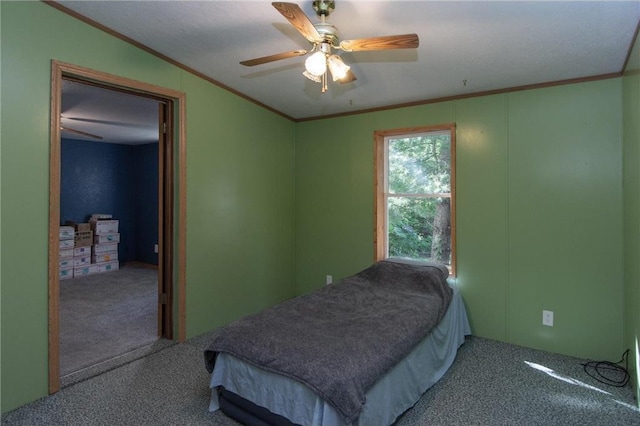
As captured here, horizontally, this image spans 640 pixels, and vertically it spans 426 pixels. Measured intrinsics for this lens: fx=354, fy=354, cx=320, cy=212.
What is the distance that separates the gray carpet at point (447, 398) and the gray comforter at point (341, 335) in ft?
1.30

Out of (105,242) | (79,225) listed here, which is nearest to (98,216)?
(79,225)

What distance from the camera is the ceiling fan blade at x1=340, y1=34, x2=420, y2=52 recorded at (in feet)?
5.90

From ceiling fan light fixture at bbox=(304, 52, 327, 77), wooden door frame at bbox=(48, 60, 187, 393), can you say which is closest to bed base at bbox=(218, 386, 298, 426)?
wooden door frame at bbox=(48, 60, 187, 393)

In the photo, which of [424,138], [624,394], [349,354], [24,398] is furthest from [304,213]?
[624,394]

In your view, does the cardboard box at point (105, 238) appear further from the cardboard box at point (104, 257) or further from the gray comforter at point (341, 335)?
the gray comforter at point (341, 335)

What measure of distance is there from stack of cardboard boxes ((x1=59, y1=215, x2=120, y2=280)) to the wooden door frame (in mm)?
3383

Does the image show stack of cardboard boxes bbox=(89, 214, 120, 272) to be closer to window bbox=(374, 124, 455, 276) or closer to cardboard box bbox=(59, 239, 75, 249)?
cardboard box bbox=(59, 239, 75, 249)

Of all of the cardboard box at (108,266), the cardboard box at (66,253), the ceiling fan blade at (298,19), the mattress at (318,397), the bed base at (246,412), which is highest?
the ceiling fan blade at (298,19)

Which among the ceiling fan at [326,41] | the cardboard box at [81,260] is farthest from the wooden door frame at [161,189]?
the cardboard box at [81,260]

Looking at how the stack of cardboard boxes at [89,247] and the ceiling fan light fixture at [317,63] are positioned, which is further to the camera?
the stack of cardboard boxes at [89,247]

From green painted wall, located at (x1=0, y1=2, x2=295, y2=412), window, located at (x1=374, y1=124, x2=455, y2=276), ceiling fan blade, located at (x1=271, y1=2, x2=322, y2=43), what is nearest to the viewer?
ceiling fan blade, located at (x1=271, y1=2, x2=322, y2=43)

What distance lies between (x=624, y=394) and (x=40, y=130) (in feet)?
14.0

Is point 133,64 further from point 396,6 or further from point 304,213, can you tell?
point 304,213

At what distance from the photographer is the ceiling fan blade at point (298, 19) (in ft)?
5.22
